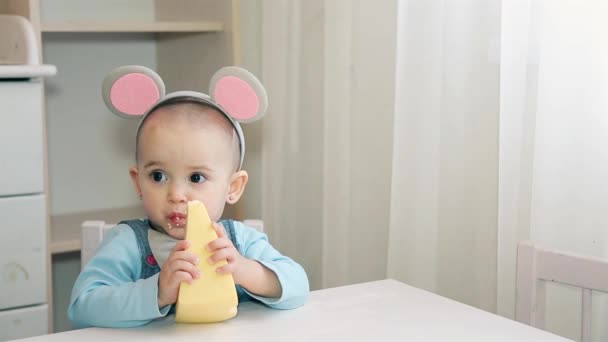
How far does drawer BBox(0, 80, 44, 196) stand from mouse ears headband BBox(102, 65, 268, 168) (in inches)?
27.4

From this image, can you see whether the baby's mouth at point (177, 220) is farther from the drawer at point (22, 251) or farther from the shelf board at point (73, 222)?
the shelf board at point (73, 222)

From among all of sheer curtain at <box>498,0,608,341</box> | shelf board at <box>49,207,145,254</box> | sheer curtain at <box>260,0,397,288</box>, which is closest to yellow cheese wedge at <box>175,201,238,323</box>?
sheer curtain at <box>498,0,608,341</box>

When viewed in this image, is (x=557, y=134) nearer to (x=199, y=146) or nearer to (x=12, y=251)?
(x=199, y=146)

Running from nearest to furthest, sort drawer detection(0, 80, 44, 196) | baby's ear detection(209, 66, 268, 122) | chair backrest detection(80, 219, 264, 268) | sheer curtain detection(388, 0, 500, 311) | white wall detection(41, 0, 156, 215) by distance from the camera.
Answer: baby's ear detection(209, 66, 268, 122) → chair backrest detection(80, 219, 264, 268) → sheer curtain detection(388, 0, 500, 311) → drawer detection(0, 80, 44, 196) → white wall detection(41, 0, 156, 215)

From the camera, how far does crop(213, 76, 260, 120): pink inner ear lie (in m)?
0.97

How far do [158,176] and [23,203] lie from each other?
0.79 metres

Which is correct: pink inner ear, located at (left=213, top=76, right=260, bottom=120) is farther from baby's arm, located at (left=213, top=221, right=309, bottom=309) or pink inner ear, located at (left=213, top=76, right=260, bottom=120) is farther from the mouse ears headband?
baby's arm, located at (left=213, top=221, right=309, bottom=309)

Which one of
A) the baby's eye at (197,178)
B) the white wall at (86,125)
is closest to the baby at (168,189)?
the baby's eye at (197,178)

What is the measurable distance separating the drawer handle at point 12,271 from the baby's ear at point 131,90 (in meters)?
0.79

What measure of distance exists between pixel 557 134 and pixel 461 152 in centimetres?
20

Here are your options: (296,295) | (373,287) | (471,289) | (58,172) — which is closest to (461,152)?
(471,289)

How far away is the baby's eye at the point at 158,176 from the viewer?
950 millimetres

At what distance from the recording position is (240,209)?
2.06 meters

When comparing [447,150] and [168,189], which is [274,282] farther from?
[447,150]
